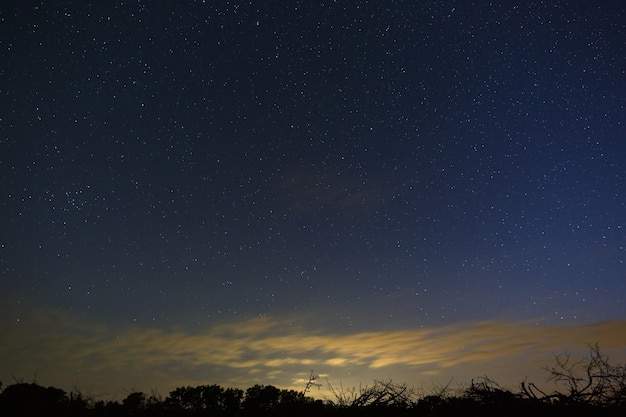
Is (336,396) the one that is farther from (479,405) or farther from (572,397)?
(572,397)

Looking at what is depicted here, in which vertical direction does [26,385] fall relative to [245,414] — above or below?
above

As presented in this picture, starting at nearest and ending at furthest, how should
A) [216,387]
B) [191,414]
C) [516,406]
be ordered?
[516,406]
[191,414]
[216,387]

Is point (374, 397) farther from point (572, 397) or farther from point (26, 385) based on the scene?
point (26, 385)

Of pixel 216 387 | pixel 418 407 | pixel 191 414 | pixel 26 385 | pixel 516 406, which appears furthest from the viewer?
pixel 216 387

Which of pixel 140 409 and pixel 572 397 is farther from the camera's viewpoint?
pixel 140 409

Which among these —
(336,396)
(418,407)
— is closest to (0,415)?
(336,396)

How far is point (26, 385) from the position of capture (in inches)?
323

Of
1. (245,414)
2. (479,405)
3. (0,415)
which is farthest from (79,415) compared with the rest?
(479,405)

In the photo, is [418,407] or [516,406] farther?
[418,407]

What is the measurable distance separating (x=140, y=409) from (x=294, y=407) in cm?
Result: 253

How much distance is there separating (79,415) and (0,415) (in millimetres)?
1021

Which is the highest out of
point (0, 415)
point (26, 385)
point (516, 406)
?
point (26, 385)

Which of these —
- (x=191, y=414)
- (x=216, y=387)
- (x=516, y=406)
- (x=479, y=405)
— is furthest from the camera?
(x=216, y=387)

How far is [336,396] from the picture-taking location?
25.5 feet
